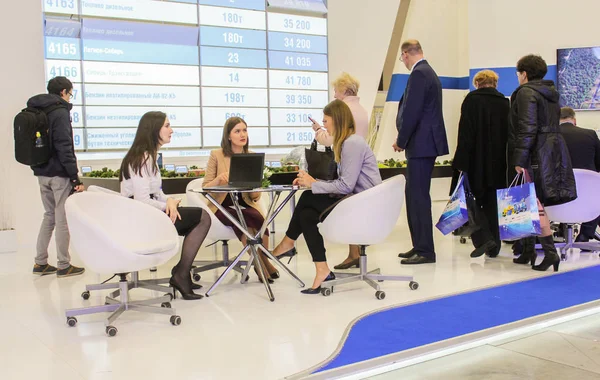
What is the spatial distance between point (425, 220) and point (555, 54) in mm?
5421

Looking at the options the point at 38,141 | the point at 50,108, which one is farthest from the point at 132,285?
the point at 50,108

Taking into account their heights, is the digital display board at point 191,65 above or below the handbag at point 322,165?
above

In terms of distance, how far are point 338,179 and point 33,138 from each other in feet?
8.40

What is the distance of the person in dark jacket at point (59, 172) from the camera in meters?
5.15

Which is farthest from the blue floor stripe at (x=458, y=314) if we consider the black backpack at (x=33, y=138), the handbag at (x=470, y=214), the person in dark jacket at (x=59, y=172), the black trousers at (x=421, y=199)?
the black backpack at (x=33, y=138)

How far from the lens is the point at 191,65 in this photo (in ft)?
24.6

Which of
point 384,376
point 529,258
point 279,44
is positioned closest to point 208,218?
point 384,376

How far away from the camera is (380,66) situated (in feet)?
29.4

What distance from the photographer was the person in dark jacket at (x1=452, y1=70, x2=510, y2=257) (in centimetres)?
543

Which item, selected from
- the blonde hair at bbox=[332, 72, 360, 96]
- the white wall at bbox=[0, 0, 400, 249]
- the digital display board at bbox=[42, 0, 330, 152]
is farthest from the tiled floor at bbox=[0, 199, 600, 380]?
the digital display board at bbox=[42, 0, 330, 152]

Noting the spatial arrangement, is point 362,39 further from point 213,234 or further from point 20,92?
point 213,234

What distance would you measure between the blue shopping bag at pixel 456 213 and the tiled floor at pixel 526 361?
1777 millimetres

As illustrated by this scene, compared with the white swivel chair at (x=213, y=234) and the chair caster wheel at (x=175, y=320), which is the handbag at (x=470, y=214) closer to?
the white swivel chair at (x=213, y=234)

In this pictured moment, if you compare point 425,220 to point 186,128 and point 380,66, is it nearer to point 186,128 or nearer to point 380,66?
point 186,128
